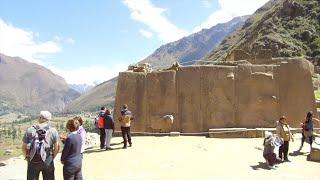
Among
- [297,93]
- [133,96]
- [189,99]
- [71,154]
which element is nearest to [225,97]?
[189,99]

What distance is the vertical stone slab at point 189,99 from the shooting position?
2142 centimetres

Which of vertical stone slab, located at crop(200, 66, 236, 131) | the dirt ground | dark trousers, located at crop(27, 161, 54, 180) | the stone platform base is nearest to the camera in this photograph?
dark trousers, located at crop(27, 161, 54, 180)

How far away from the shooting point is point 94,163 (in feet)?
50.9

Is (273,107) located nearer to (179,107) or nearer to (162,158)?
(179,107)

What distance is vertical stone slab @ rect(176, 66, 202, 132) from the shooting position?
70.3 ft

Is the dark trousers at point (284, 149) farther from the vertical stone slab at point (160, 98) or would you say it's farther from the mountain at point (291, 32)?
the mountain at point (291, 32)

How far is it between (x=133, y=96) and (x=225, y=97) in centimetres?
399

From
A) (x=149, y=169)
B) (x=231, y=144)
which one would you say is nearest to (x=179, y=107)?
(x=231, y=144)

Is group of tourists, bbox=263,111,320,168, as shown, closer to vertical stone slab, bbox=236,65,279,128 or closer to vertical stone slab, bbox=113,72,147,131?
vertical stone slab, bbox=236,65,279,128

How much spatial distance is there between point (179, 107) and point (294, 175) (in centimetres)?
812

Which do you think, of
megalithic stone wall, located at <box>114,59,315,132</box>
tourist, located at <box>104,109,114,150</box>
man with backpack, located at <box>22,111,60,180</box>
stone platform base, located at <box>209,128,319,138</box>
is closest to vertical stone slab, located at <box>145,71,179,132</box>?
Result: megalithic stone wall, located at <box>114,59,315,132</box>

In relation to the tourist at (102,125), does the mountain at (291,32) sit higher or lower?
higher

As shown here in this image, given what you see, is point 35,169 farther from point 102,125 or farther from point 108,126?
point 102,125

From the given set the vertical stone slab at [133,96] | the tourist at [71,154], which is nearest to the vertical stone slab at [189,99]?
the vertical stone slab at [133,96]
